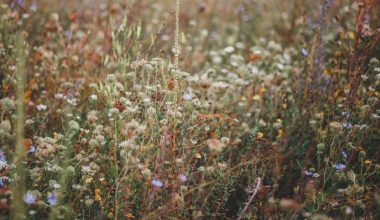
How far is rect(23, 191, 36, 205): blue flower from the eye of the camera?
1847mm

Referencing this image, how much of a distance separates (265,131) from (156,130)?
1.00 metres

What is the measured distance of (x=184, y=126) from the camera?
2.36m

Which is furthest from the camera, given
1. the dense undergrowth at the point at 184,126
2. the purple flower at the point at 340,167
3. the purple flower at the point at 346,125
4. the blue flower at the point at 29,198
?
the purple flower at the point at 346,125

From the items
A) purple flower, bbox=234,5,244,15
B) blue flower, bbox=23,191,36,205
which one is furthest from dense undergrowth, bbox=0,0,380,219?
purple flower, bbox=234,5,244,15

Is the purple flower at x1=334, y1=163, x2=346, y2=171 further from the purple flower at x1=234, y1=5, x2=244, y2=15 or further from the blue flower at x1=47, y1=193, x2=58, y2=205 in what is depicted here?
the purple flower at x1=234, y1=5, x2=244, y2=15

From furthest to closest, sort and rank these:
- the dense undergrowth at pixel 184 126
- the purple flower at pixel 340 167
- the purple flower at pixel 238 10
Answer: the purple flower at pixel 238 10 < the purple flower at pixel 340 167 < the dense undergrowth at pixel 184 126

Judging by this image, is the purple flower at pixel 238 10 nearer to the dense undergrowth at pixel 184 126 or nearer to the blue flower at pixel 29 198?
the dense undergrowth at pixel 184 126

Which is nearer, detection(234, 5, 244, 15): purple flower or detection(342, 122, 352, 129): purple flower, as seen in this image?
detection(342, 122, 352, 129): purple flower

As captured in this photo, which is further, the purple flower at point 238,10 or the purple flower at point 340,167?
the purple flower at point 238,10

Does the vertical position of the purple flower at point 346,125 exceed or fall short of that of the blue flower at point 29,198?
it exceeds it

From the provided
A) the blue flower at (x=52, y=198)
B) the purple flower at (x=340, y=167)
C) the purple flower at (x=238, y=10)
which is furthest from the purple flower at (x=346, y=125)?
the purple flower at (x=238, y=10)

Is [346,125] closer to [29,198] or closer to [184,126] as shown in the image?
[184,126]

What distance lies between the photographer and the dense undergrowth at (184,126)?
2059mm

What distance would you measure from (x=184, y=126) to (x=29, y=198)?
90cm
